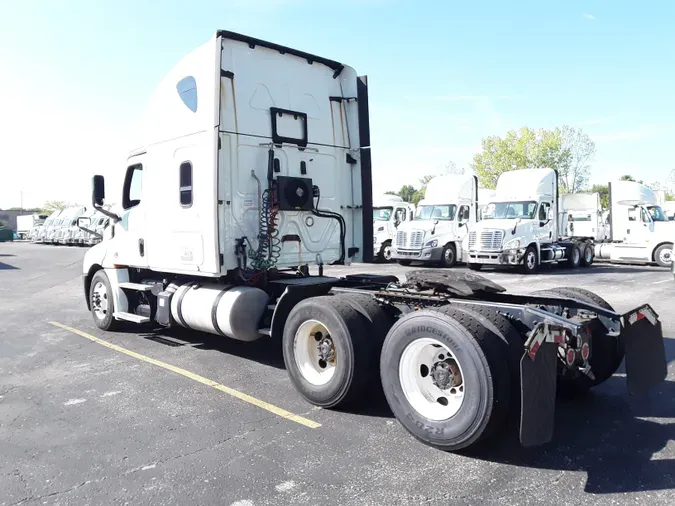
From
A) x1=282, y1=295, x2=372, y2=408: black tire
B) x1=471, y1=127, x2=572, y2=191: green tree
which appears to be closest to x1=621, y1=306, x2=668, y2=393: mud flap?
x1=282, y1=295, x2=372, y2=408: black tire

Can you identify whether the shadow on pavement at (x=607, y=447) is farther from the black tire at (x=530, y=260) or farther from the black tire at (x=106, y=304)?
the black tire at (x=530, y=260)

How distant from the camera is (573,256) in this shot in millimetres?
21734

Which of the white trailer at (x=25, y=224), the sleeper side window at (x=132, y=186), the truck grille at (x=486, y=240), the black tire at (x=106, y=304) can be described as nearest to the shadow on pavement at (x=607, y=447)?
the sleeper side window at (x=132, y=186)

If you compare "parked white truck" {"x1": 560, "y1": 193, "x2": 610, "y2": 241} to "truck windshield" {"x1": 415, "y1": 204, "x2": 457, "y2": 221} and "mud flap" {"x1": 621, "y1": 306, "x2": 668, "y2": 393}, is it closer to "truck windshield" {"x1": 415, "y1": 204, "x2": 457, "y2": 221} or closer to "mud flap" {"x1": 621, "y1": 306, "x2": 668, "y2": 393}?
"truck windshield" {"x1": 415, "y1": 204, "x2": 457, "y2": 221}

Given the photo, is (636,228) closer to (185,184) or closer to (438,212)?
(438,212)

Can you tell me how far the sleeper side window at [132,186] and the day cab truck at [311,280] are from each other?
1.0 inches

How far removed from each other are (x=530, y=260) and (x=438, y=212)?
4.42 m

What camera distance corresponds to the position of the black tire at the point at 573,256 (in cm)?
2161

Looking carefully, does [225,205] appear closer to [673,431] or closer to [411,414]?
[411,414]

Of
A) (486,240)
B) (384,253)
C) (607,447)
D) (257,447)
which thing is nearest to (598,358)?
(607,447)

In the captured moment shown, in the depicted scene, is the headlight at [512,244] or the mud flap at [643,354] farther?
the headlight at [512,244]

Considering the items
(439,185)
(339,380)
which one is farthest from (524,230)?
(339,380)

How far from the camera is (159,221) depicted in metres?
7.59

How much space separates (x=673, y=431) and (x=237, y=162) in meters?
5.16
